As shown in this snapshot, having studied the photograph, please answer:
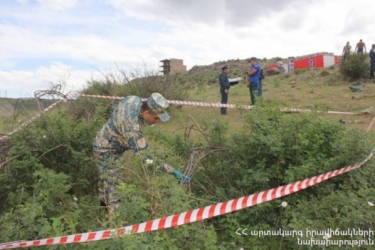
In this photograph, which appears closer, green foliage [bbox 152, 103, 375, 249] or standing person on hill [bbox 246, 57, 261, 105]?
green foliage [bbox 152, 103, 375, 249]

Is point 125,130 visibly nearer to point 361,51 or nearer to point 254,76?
point 254,76

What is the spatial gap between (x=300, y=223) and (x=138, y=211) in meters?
1.50

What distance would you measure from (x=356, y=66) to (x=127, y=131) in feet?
41.0

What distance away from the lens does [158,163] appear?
2453mm

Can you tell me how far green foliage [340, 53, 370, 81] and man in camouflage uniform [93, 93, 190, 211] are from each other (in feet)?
39.4

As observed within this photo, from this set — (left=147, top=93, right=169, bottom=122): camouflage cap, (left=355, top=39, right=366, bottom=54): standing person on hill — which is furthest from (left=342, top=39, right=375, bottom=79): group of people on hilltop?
(left=147, top=93, right=169, bottom=122): camouflage cap

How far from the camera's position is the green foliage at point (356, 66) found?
11.6 m

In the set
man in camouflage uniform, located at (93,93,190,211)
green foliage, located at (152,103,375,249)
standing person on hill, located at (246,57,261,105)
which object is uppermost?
standing person on hill, located at (246,57,261,105)

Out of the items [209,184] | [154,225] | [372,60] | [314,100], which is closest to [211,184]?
[209,184]

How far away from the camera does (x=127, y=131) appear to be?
2707mm

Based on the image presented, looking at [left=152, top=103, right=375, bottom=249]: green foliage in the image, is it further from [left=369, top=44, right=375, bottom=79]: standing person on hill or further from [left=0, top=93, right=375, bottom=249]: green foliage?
[left=369, top=44, right=375, bottom=79]: standing person on hill

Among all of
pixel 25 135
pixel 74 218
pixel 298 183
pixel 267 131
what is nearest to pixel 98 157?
pixel 74 218

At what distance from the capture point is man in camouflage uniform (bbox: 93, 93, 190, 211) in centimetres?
260

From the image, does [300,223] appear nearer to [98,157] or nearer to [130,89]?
[98,157]
